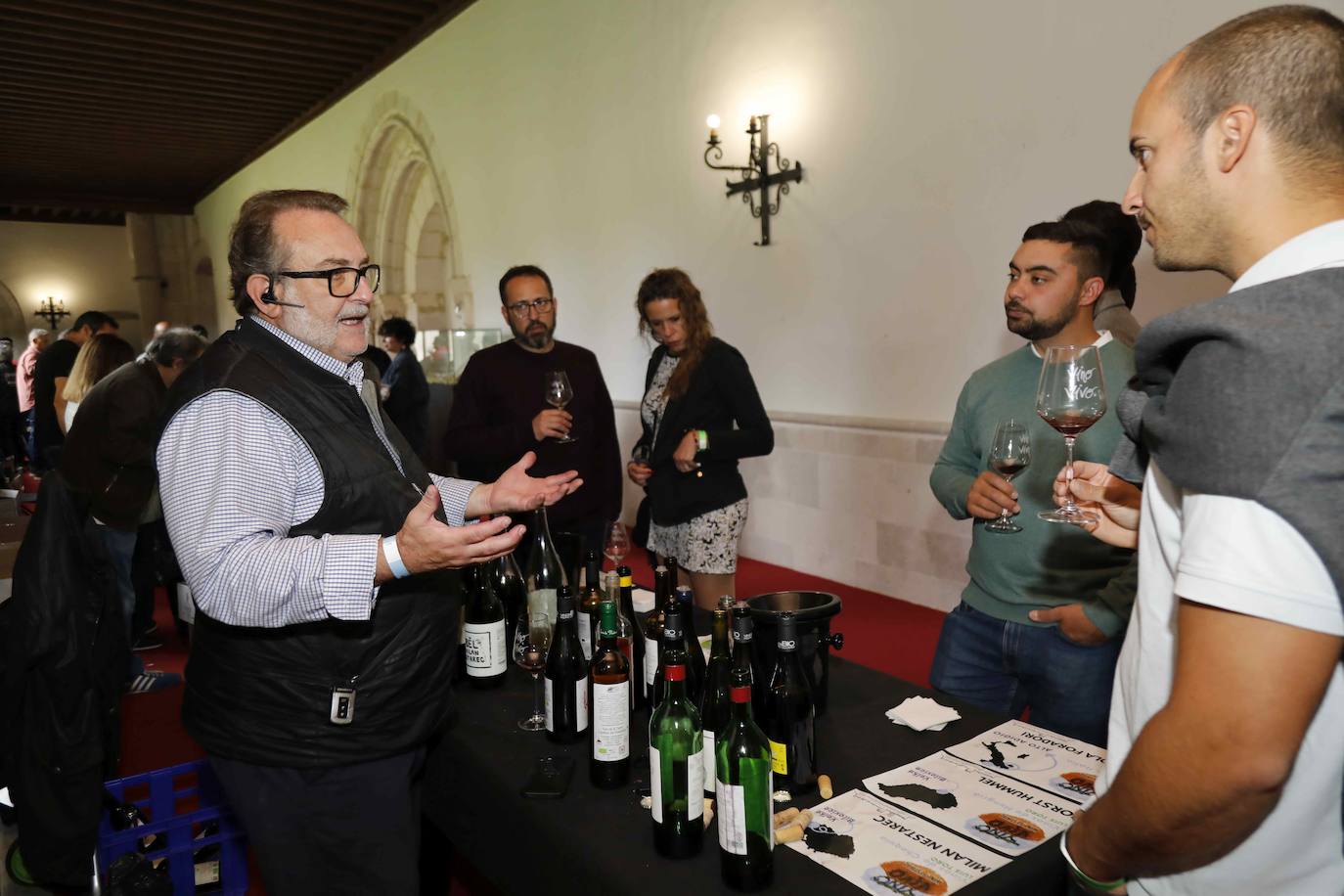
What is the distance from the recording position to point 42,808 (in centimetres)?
170

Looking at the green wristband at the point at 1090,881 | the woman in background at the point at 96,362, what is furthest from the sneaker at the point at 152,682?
the green wristband at the point at 1090,881

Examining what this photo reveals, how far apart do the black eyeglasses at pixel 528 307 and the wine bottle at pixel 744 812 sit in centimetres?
218

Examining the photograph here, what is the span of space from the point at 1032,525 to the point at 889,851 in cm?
101

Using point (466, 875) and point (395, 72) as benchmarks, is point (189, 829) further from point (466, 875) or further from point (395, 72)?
point (395, 72)

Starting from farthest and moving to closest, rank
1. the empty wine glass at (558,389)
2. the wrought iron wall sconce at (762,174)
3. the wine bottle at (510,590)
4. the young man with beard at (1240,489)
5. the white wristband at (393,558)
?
1. the wrought iron wall sconce at (762,174)
2. the empty wine glass at (558,389)
3. the wine bottle at (510,590)
4. the white wristband at (393,558)
5. the young man with beard at (1240,489)

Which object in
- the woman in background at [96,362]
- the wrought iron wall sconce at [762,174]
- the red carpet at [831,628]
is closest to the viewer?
the red carpet at [831,628]

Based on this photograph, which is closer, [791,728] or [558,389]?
[791,728]

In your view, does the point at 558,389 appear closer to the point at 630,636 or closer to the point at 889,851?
the point at 630,636

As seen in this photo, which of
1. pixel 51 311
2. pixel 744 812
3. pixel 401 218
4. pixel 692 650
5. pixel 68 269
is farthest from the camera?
pixel 68 269

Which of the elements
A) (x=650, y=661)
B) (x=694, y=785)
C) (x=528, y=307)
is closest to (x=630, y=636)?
(x=650, y=661)

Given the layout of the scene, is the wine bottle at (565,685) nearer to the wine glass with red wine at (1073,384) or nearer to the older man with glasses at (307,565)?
the older man with glasses at (307,565)

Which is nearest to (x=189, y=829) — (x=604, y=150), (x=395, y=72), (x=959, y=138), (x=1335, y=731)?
(x=1335, y=731)

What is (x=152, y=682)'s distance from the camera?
12.4 ft

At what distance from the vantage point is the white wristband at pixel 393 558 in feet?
4.30
